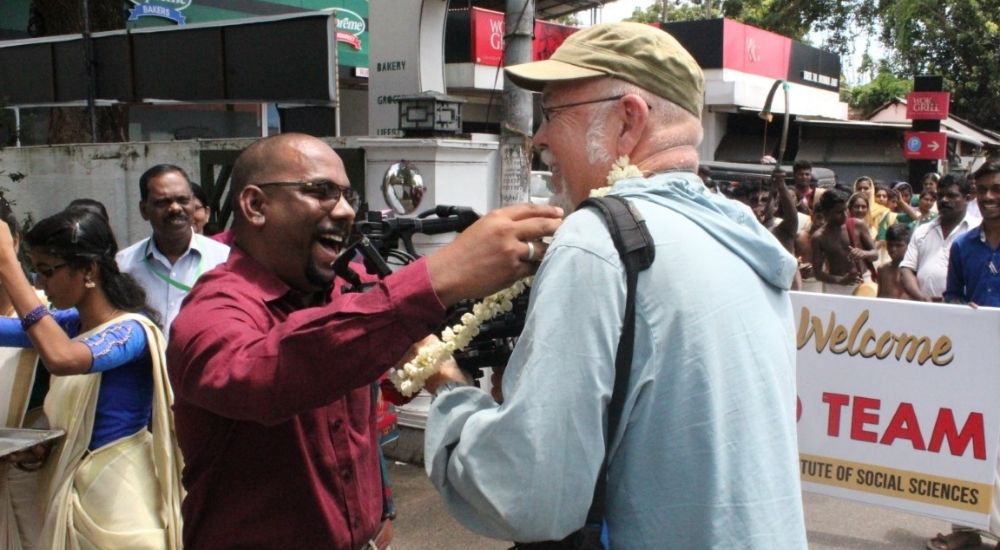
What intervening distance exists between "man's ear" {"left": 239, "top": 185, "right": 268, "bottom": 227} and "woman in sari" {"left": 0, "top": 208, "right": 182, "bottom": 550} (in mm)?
1182

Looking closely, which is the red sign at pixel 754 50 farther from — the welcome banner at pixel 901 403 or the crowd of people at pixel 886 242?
the welcome banner at pixel 901 403

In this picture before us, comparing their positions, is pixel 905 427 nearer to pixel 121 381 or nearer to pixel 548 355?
pixel 121 381

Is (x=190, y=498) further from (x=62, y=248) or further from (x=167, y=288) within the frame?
(x=167, y=288)

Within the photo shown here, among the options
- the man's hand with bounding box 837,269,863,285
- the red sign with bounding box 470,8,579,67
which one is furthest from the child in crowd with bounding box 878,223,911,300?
the red sign with bounding box 470,8,579,67

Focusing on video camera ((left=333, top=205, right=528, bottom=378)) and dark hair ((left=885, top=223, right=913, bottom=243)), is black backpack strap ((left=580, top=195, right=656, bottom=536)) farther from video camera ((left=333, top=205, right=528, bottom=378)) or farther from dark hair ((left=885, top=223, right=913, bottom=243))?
dark hair ((left=885, top=223, right=913, bottom=243))

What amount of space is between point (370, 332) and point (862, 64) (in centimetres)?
3646

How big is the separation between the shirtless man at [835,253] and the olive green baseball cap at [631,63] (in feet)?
21.3

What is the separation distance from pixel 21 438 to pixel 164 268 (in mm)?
1451

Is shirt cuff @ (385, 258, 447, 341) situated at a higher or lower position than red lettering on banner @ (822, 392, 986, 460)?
higher

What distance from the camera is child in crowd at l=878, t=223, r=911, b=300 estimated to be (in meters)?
7.31

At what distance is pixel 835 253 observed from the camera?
7602 mm

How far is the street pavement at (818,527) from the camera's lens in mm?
4664

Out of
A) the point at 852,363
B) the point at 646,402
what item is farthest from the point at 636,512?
the point at 852,363

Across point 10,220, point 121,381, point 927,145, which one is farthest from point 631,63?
point 927,145
